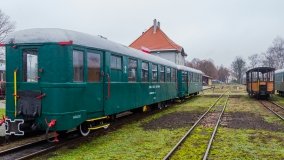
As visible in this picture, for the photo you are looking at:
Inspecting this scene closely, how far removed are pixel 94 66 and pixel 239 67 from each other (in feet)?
387

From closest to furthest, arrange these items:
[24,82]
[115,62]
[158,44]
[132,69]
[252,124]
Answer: [24,82] → [115,62] → [132,69] → [252,124] → [158,44]

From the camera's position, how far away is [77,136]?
9852mm

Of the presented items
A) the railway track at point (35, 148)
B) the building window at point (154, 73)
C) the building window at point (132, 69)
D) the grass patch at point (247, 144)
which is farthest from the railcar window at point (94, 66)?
the building window at point (154, 73)

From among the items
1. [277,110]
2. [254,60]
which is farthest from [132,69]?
[254,60]

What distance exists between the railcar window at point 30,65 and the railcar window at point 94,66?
1.42 metres

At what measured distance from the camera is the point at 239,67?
121562 mm

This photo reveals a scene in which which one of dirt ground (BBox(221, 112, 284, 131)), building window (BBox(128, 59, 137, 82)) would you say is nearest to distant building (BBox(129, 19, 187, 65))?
dirt ground (BBox(221, 112, 284, 131))

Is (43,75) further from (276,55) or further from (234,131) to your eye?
(276,55)

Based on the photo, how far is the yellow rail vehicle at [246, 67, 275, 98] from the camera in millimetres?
28750

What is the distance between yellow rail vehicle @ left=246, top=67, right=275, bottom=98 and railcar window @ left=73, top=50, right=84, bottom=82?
75.1ft

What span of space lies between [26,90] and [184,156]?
4.23 meters

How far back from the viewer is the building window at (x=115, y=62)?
10719 mm

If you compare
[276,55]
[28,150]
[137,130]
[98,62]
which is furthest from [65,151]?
[276,55]

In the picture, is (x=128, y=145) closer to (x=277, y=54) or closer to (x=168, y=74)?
(x=168, y=74)
